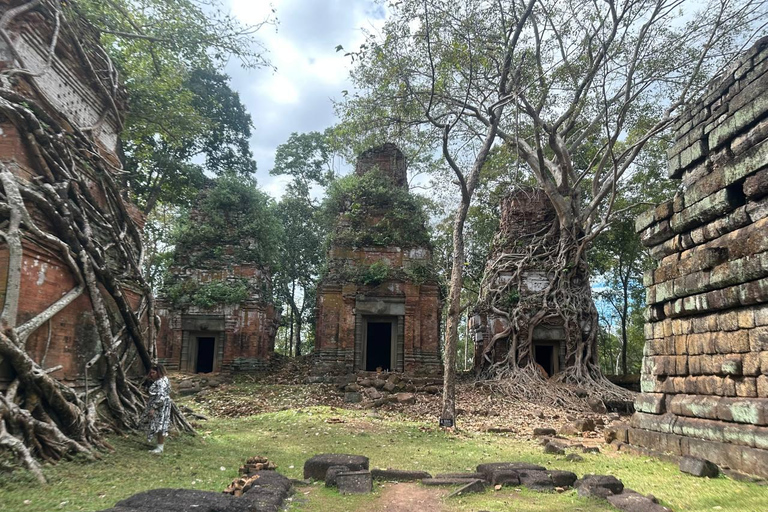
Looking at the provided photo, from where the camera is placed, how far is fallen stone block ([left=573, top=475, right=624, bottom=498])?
176 inches

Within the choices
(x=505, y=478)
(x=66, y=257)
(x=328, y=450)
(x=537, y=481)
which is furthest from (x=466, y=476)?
(x=66, y=257)

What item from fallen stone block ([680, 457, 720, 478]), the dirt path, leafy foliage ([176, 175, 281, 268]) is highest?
leafy foliage ([176, 175, 281, 268])

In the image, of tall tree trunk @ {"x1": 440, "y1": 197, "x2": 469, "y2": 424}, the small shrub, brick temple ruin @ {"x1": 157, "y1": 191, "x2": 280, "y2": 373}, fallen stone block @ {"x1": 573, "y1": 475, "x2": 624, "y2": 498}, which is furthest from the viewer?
brick temple ruin @ {"x1": 157, "y1": 191, "x2": 280, "y2": 373}

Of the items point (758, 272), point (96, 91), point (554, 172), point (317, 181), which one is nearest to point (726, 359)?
point (758, 272)

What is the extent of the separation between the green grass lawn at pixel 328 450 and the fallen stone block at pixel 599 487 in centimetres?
10

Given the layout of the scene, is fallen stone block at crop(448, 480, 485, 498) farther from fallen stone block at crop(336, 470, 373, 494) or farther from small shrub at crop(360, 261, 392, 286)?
small shrub at crop(360, 261, 392, 286)

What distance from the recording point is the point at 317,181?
26688 millimetres

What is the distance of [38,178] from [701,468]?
797 cm

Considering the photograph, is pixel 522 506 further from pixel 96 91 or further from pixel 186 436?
pixel 96 91

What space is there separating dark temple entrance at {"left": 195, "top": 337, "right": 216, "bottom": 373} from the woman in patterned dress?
37.9ft

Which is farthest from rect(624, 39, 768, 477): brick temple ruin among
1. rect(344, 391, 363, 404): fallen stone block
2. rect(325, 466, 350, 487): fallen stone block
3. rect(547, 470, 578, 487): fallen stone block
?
rect(344, 391, 363, 404): fallen stone block

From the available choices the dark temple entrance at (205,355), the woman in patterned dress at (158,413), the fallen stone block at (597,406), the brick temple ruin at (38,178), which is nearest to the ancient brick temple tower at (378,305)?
the fallen stone block at (597,406)

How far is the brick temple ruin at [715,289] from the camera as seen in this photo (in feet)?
Answer: 16.9

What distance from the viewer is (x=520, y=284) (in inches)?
615
